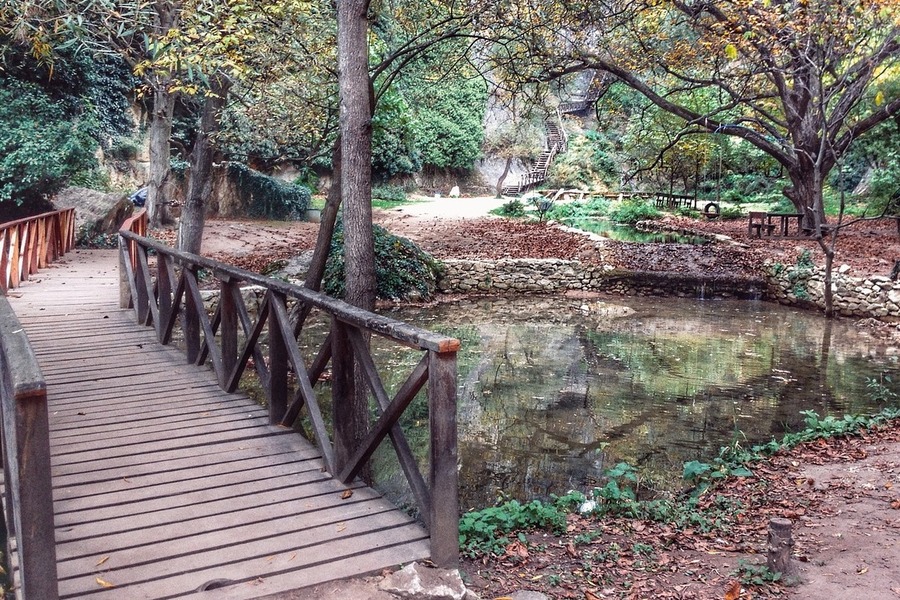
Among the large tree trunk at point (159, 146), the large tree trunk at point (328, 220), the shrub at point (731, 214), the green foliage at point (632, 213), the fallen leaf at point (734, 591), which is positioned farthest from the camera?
the shrub at point (731, 214)

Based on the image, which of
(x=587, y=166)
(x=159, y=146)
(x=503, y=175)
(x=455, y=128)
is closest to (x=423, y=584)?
(x=159, y=146)

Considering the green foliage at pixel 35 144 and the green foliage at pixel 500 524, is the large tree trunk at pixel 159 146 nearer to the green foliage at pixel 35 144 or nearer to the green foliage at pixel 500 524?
the green foliage at pixel 35 144

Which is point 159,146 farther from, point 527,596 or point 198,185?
point 527,596

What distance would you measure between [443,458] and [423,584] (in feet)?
1.84

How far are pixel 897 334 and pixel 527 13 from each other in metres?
8.70

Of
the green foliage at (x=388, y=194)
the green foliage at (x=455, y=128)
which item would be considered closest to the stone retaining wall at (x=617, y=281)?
the green foliage at (x=388, y=194)

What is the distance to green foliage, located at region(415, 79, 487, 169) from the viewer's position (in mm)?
34250

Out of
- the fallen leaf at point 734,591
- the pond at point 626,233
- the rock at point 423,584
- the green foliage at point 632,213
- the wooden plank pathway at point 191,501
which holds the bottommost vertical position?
the fallen leaf at point 734,591

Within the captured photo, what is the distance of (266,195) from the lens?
2345 centimetres

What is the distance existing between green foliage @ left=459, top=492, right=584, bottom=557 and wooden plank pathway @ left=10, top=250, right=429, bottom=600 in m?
0.71

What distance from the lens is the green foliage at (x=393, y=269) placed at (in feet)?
43.9

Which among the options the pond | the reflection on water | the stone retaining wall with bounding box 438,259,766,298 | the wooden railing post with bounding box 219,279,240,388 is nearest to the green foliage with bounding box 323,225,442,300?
the reflection on water

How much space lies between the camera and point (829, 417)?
746 cm

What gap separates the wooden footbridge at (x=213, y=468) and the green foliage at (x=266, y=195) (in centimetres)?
1759
